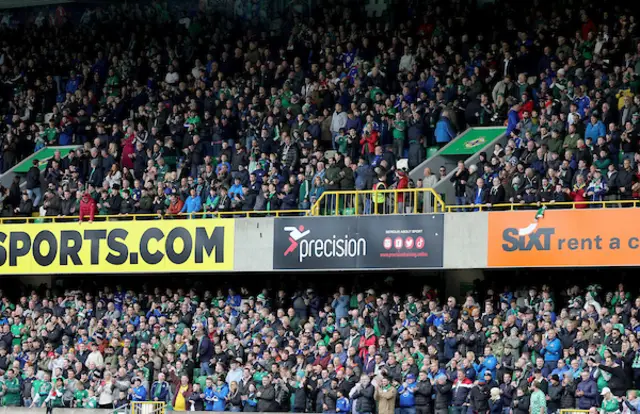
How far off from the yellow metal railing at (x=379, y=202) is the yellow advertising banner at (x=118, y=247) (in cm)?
210

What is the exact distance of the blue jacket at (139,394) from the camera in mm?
28311

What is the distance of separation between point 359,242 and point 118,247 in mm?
5362

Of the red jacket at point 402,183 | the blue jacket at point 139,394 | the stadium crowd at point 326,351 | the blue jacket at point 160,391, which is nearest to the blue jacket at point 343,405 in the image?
the stadium crowd at point 326,351

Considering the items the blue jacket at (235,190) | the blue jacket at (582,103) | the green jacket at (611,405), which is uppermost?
the blue jacket at (582,103)

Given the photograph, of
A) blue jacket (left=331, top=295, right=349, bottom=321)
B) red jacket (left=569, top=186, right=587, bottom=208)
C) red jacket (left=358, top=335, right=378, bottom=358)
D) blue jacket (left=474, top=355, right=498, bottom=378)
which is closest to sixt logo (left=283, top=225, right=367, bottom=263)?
blue jacket (left=331, top=295, right=349, bottom=321)

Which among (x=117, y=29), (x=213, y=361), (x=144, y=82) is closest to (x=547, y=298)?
(x=213, y=361)

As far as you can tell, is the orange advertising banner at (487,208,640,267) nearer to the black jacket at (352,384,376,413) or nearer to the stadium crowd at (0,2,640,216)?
the stadium crowd at (0,2,640,216)

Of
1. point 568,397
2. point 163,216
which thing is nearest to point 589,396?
point 568,397

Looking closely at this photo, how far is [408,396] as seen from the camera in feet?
85.6

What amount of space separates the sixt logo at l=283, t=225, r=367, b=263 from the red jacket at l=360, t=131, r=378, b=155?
2573 mm

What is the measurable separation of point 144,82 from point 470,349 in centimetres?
1392

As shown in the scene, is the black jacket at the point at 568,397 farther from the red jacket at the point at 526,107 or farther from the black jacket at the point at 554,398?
the red jacket at the point at 526,107

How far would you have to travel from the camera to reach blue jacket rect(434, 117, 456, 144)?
103ft

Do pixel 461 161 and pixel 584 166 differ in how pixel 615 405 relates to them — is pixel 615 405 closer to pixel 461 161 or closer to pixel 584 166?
pixel 584 166
